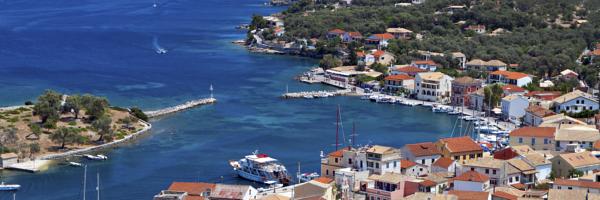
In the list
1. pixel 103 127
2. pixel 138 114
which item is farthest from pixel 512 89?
pixel 103 127

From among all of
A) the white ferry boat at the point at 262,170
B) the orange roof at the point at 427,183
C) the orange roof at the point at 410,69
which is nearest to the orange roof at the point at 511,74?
the orange roof at the point at 410,69

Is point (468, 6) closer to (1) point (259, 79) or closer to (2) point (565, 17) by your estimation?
(2) point (565, 17)

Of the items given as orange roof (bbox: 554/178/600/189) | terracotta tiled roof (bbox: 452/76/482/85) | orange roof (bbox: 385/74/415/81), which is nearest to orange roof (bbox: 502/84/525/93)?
terracotta tiled roof (bbox: 452/76/482/85)

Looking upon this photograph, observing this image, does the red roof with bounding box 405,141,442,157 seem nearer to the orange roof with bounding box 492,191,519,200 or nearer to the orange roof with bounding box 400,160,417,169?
the orange roof with bounding box 400,160,417,169

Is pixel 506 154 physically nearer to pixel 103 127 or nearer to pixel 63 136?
pixel 103 127

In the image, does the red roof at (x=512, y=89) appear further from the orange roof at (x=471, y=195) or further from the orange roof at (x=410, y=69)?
the orange roof at (x=471, y=195)
